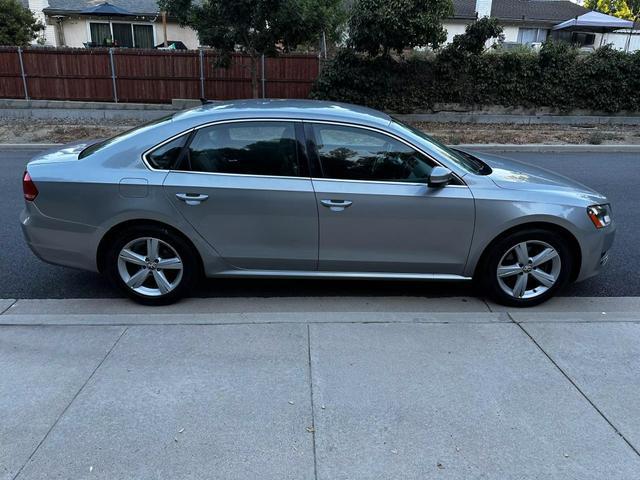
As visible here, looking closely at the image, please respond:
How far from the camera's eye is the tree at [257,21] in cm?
1254

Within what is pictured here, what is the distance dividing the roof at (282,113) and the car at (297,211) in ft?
0.06

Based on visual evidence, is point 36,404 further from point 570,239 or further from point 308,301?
point 570,239

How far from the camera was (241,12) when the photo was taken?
42.5 feet

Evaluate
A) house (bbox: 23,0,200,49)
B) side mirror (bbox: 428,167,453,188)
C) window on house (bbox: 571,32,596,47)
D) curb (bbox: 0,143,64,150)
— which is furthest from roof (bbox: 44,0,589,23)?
side mirror (bbox: 428,167,453,188)

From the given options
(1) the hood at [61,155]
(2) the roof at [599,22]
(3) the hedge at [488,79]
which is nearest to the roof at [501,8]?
(2) the roof at [599,22]

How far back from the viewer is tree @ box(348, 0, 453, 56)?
546 inches

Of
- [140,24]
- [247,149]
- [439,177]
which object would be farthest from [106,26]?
[439,177]

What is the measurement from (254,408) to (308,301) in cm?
155

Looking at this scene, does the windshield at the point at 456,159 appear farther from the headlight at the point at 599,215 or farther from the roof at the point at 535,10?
the roof at the point at 535,10

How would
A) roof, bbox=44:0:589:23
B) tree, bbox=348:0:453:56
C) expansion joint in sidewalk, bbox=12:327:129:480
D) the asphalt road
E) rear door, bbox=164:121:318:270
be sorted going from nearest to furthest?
expansion joint in sidewalk, bbox=12:327:129:480, rear door, bbox=164:121:318:270, the asphalt road, tree, bbox=348:0:453:56, roof, bbox=44:0:589:23

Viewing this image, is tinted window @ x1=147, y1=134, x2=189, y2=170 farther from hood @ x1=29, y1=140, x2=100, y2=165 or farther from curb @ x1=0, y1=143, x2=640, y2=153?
curb @ x1=0, y1=143, x2=640, y2=153

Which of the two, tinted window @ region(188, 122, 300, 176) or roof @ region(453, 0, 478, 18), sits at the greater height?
roof @ region(453, 0, 478, 18)

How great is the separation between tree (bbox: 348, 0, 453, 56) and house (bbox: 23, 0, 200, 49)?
12338 mm

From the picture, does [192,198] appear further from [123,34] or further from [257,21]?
[123,34]
